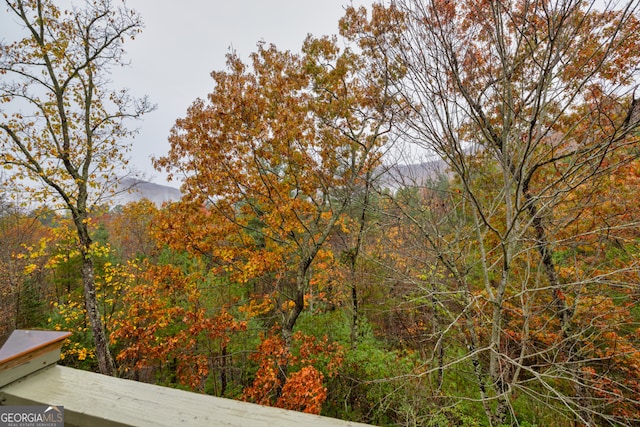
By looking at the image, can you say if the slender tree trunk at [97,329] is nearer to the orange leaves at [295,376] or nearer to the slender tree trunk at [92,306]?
the slender tree trunk at [92,306]

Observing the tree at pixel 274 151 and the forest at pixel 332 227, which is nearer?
the forest at pixel 332 227

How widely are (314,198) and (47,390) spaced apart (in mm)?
6434

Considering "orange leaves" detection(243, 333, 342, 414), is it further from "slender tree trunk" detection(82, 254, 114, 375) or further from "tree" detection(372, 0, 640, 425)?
"slender tree trunk" detection(82, 254, 114, 375)

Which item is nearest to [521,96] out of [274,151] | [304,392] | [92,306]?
[274,151]

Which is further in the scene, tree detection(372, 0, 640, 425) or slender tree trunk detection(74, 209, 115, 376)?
slender tree trunk detection(74, 209, 115, 376)

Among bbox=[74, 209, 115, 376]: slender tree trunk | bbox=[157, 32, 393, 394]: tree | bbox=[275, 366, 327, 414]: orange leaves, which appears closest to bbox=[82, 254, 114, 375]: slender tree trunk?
bbox=[74, 209, 115, 376]: slender tree trunk

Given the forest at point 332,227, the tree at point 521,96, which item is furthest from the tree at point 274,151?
the tree at point 521,96

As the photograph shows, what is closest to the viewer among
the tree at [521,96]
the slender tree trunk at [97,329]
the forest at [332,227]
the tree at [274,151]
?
the tree at [521,96]

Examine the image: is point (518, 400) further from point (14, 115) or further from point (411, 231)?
point (14, 115)

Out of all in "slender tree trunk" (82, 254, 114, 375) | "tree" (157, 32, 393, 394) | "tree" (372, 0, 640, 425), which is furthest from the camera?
"slender tree trunk" (82, 254, 114, 375)

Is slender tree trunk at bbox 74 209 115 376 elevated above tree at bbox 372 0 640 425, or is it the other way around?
tree at bbox 372 0 640 425

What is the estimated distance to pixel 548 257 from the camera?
16.1 ft

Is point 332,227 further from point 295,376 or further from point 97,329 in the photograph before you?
point 97,329

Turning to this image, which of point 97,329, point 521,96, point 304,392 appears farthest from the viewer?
point 97,329
